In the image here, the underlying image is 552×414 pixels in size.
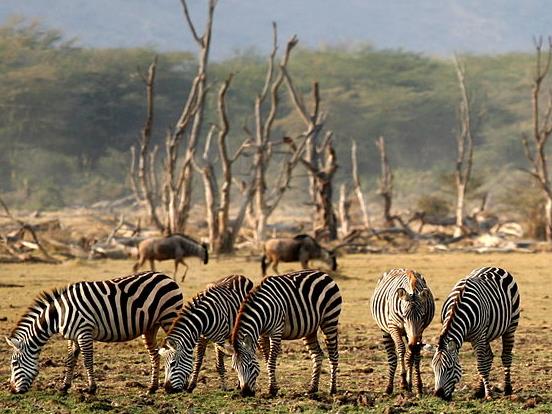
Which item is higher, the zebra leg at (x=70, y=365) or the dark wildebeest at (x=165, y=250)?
the dark wildebeest at (x=165, y=250)

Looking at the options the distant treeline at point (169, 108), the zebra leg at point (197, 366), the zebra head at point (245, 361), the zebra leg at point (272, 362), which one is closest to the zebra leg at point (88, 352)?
the zebra leg at point (197, 366)

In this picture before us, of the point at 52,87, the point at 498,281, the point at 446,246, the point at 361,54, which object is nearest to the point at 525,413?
the point at 498,281

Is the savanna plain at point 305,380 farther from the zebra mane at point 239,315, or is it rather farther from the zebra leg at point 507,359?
the zebra mane at point 239,315

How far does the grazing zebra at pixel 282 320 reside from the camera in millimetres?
10109

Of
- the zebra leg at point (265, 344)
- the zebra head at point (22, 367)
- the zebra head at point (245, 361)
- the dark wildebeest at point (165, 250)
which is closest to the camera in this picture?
the zebra head at point (245, 361)

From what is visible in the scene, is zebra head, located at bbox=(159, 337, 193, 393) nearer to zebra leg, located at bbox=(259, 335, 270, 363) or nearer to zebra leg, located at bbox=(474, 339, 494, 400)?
zebra leg, located at bbox=(259, 335, 270, 363)

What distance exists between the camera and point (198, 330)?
1030 centimetres

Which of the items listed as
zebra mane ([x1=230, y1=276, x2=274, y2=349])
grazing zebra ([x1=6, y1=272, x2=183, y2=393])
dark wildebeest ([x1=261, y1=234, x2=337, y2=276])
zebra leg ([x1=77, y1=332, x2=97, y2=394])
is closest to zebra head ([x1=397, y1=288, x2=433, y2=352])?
zebra mane ([x1=230, y1=276, x2=274, y2=349])

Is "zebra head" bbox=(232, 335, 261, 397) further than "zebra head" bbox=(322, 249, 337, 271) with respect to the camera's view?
No

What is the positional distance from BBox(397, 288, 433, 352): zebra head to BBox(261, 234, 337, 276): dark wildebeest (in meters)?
12.1

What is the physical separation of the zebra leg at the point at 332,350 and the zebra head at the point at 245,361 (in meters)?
0.88

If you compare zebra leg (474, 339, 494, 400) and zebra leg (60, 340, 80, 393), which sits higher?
zebra leg (474, 339, 494, 400)

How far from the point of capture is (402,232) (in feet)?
113

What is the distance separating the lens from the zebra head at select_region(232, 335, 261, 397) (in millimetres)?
10039
